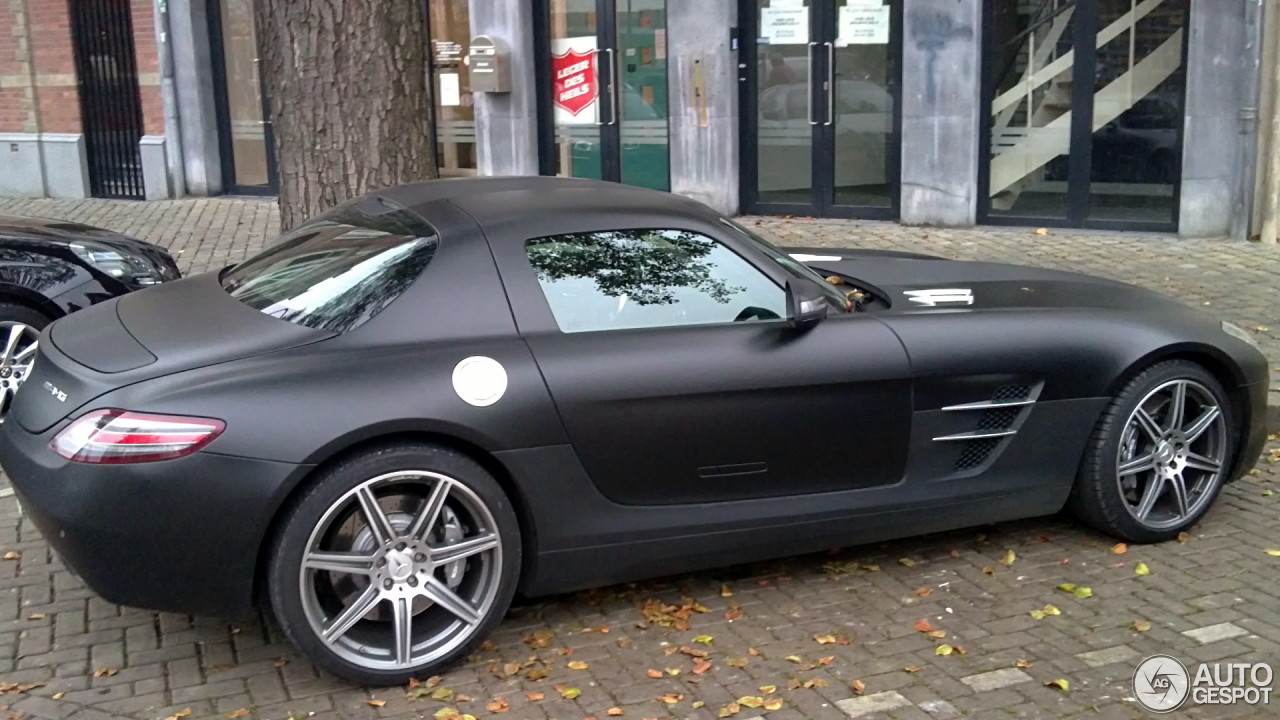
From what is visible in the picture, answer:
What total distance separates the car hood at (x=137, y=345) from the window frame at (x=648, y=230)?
70 centimetres

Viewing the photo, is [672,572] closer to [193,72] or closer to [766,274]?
[766,274]

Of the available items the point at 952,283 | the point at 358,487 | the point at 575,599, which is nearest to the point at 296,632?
the point at 358,487

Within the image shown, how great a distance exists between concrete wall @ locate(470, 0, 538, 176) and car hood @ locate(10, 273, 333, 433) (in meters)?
9.75

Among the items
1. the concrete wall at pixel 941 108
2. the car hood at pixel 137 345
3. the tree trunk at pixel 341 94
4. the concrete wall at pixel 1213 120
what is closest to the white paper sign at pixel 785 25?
the concrete wall at pixel 941 108

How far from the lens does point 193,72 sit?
52.0ft

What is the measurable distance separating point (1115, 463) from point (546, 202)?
2415 mm

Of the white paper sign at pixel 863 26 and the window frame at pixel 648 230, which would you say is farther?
the white paper sign at pixel 863 26

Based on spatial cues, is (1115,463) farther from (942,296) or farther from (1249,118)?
(1249,118)

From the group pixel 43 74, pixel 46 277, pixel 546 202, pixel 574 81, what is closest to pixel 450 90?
pixel 574 81

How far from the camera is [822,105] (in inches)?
504

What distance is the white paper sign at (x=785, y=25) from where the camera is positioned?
41.9 feet

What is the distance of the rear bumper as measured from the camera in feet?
12.6

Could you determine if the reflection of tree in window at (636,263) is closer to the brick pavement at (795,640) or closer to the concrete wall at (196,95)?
the brick pavement at (795,640)

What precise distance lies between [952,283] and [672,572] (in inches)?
74.3
